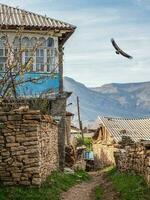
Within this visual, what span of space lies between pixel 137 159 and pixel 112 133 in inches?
821

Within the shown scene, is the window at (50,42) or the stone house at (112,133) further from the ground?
the window at (50,42)

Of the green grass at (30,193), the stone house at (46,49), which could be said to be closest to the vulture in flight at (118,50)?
the green grass at (30,193)

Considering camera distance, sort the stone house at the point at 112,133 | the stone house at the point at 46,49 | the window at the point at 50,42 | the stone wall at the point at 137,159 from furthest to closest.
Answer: the stone house at the point at 112,133, the window at the point at 50,42, the stone house at the point at 46,49, the stone wall at the point at 137,159

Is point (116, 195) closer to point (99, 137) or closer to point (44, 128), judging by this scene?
point (44, 128)

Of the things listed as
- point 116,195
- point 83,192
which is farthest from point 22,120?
point 83,192

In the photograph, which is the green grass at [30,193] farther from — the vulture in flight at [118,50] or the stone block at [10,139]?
the vulture in flight at [118,50]

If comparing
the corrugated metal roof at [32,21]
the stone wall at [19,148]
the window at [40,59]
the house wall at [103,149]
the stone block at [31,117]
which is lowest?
the house wall at [103,149]

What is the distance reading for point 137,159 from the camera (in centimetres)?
1694

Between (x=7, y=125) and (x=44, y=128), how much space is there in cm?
269

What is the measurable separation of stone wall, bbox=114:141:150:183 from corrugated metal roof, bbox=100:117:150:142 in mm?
15987

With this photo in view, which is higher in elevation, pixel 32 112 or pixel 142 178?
pixel 32 112

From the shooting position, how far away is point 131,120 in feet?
140

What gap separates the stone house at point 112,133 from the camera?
3791 cm

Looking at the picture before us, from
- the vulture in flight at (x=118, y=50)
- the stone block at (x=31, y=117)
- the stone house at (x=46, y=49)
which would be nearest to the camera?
the stone block at (x=31, y=117)
